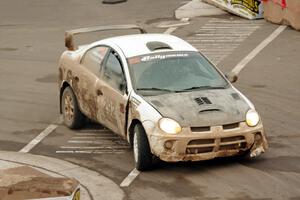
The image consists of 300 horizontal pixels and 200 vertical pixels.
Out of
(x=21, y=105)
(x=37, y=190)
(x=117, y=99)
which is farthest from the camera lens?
(x=21, y=105)

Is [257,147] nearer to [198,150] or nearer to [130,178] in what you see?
[198,150]

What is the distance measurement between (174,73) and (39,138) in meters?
2.72

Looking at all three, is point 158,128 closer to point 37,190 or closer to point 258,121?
point 258,121

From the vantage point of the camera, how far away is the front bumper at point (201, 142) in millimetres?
11109

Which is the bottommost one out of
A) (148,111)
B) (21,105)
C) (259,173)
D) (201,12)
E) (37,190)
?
(201,12)

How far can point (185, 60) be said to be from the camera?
12.7m

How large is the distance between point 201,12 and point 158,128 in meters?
14.9

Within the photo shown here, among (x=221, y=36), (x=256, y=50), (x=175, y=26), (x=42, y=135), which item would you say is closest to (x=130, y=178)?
(x=42, y=135)

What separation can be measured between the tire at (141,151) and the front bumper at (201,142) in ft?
0.46

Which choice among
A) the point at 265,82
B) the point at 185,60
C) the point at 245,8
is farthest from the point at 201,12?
the point at 185,60

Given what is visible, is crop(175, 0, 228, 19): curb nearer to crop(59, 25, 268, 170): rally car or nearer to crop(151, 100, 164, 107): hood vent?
crop(59, 25, 268, 170): rally car

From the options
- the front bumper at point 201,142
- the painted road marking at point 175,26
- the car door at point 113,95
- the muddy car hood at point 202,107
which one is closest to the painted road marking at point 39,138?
the car door at point 113,95

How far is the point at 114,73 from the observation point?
12711 mm

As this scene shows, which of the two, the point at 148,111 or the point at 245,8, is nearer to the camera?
the point at 148,111
